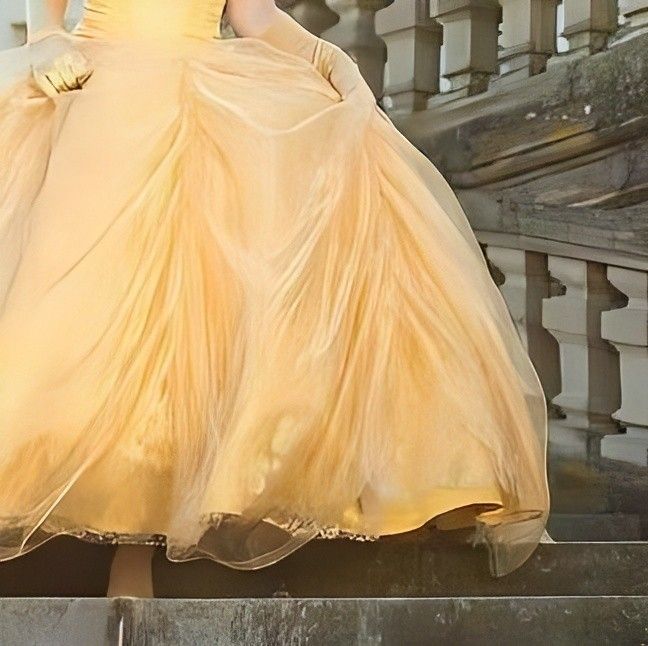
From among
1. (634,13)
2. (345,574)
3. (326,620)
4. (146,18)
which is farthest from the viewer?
(634,13)

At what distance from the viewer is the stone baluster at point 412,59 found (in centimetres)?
248

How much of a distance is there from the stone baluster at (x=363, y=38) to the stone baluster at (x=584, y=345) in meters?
0.45

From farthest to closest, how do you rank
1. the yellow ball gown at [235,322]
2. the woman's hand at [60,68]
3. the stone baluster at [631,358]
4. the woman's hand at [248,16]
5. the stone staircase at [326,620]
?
the stone baluster at [631,358] < the woman's hand at [248,16] < the woman's hand at [60,68] < the yellow ball gown at [235,322] < the stone staircase at [326,620]

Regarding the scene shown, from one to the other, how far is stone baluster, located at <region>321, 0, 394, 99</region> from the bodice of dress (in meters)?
0.99

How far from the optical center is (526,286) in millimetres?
2438

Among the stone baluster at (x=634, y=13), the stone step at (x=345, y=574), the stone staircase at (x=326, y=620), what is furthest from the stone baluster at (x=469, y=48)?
the stone staircase at (x=326, y=620)

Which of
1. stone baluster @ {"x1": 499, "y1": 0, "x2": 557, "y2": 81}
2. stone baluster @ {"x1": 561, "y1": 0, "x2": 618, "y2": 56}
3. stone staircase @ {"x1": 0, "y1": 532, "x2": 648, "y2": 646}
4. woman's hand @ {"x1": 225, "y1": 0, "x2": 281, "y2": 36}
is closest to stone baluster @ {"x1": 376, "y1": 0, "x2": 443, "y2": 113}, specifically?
stone baluster @ {"x1": 499, "y1": 0, "x2": 557, "y2": 81}

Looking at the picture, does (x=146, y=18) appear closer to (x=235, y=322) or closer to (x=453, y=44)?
(x=235, y=322)

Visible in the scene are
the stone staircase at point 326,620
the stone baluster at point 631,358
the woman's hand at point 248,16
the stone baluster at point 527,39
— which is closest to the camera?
the stone staircase at point 326,620

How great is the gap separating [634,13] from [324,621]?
1.48 m

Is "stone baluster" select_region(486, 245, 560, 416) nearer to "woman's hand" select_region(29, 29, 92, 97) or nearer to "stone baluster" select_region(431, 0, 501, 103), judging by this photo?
"stone baluster" select_region(431, 0, 501, 103)

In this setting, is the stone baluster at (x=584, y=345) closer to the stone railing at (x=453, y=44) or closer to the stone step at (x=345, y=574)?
the stone railing at (x=453, y=44)

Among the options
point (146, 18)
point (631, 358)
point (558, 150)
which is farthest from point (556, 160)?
point (146, 18)

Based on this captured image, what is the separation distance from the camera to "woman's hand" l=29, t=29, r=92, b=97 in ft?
4.83
